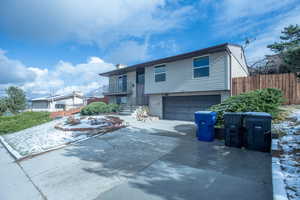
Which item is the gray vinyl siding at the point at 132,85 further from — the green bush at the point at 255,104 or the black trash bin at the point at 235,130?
the black trash bin at the point at 235,130

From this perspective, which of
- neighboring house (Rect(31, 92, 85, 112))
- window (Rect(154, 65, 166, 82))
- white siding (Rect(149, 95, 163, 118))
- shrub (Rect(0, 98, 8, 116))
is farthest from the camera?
neighboring house (Rect(31, 92, 85, 112))

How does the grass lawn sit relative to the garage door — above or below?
below

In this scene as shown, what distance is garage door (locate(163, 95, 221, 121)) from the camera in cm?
1002

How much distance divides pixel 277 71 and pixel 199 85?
26.7 feet

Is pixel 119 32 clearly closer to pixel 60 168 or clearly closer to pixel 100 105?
pixel 100 105

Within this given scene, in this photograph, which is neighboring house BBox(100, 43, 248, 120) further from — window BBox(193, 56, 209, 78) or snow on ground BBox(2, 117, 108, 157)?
snow on ground BBox(2, 117, 108, 157)

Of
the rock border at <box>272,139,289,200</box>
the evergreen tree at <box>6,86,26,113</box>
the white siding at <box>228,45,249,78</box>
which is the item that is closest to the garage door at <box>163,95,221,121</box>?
the white siding at <box>228,45,249,78</box>

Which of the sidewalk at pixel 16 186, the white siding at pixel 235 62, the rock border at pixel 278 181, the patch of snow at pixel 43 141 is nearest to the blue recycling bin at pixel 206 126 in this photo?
the rock border at pixel 278 181

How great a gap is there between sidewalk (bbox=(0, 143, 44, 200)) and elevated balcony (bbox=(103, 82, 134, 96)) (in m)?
10.9

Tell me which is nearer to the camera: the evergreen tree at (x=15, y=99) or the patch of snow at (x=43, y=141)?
the patch of snow at (x=43, y=141)

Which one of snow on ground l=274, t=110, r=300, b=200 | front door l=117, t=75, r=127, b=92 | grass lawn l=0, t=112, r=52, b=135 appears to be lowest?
grass lawn l=0, t=112, r=52, b=135

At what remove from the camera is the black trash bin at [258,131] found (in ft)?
13.4

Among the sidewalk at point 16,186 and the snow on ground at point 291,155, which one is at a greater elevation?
the snow on ground at point 291,155

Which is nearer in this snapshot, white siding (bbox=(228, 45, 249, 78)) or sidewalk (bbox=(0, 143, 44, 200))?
sidewalk (bbox=(0, 143, 44, 200))
